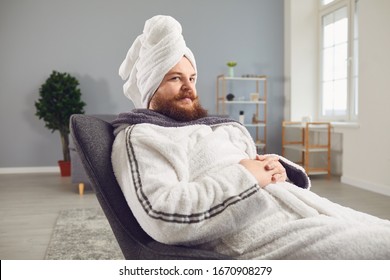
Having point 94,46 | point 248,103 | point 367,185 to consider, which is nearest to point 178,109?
point 367,185

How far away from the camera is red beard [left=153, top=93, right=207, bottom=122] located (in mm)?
1271

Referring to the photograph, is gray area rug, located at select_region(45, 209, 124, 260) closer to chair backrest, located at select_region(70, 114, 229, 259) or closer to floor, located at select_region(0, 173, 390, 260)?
floor, located at select_region(0, 173, 390, 260)

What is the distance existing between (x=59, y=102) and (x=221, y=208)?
4772 mm

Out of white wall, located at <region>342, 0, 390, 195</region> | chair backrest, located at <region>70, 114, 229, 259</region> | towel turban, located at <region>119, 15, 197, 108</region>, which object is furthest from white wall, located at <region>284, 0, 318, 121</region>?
chair backrest, located at <region>70, 114, 229, 259</region>

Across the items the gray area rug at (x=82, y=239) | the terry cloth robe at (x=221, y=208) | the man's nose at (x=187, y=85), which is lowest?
the gray area rug at (x=82, y=239)

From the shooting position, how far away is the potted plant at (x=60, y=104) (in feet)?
17.2

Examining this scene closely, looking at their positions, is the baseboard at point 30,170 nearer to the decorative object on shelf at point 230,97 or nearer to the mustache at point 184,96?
the decorative object on shelf at point 230,97

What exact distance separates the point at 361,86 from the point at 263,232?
3.92m

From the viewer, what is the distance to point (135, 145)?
1008mm

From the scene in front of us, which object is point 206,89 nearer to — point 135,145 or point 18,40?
point 18,40

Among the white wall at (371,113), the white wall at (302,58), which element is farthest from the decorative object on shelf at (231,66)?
the white wall at (371,113)

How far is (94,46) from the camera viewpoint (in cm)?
582

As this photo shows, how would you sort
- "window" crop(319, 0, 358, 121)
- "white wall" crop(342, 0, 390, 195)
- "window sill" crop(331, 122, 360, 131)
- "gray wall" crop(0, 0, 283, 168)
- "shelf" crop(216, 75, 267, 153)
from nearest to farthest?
"white wall" crop(342, 0, 390, 195)
"window sill" crop(331, 122, 360, 131)
"window" crop(319, 0, 358, 121)
"gray wall" crop(0, 0, 283, 168)
"shelf" crop(216, 75, 267, 153)

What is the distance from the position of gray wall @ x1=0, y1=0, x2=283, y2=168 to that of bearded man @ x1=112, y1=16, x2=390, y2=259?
4.83m
